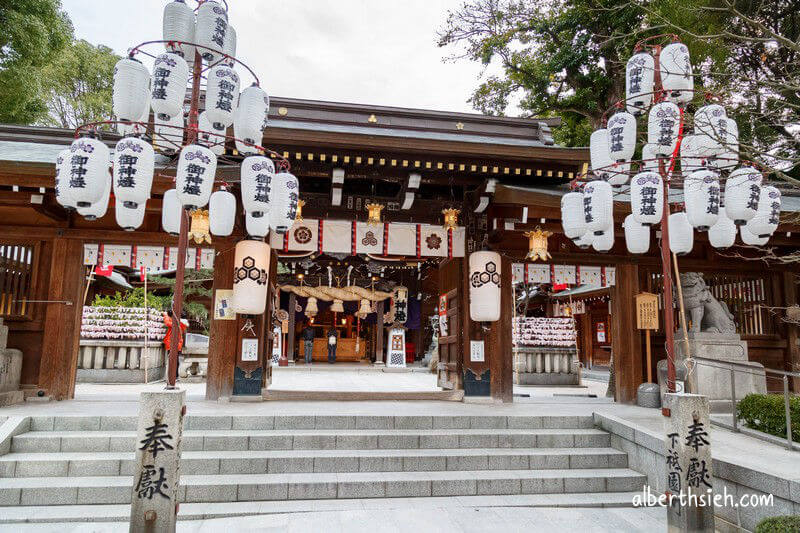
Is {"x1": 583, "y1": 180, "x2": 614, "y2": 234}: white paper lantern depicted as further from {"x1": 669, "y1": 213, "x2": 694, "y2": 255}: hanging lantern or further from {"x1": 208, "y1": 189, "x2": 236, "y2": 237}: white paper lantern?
{"x1": 208, "y1": 189, "x2": 236, "y2": 237}: white paper lantern

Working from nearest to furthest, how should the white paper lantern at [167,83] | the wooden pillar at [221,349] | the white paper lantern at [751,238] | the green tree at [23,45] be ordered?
the white paper lantern at [167,83] → the white paper lantern at [751,238] → the wooden pillar at [221,349] → the green tree at [23,45]

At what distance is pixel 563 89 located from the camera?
22469 millimetres

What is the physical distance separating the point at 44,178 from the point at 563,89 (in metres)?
20.7

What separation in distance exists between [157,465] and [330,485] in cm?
238

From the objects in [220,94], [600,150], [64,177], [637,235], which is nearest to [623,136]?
[600,150]

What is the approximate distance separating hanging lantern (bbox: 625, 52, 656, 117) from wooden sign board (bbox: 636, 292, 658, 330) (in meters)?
5.19

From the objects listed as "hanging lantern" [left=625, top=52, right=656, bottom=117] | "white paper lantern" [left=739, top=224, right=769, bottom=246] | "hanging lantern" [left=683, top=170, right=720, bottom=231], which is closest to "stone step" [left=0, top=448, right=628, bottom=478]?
"hanging lantern" [left=683, top=170, right=720, bottom=231]

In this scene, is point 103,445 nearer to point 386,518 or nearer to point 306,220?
point 386,518

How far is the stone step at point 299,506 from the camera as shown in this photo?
514 centimetres

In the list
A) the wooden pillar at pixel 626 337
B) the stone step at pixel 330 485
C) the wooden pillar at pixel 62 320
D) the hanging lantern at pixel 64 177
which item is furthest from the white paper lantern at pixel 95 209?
the wooden pillar at pixel 626 337

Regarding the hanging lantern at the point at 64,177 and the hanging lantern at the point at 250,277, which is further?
the hanging lantern at the point at 250,277

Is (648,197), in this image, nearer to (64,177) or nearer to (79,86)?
(64,177)

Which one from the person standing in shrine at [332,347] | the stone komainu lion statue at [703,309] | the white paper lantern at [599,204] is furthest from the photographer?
the person standing in shrine at [332,347]

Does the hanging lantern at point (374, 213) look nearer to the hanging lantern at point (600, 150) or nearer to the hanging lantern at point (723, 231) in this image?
the hanging lantern at point (600, 150)
